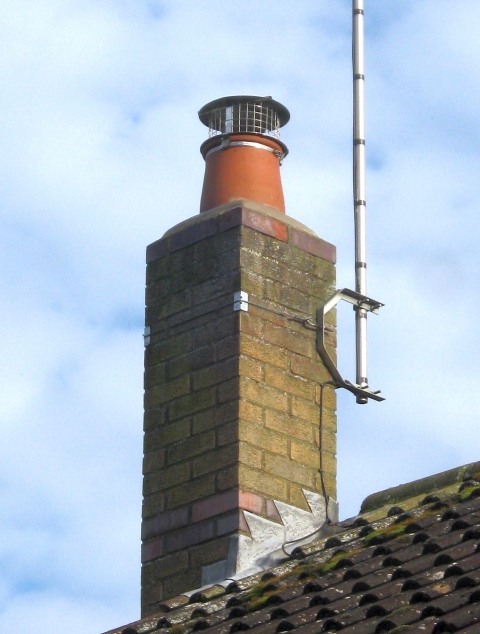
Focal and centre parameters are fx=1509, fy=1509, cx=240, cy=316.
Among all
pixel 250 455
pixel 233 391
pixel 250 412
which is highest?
pixel 233 391

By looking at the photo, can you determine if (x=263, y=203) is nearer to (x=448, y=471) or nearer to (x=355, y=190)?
(x=355, y=190)

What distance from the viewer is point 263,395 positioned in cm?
845

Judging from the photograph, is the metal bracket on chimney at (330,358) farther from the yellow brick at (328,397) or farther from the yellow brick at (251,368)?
the yellow brick at (251,368)

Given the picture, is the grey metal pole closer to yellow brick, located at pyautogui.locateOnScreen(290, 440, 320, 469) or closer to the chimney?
the chimney

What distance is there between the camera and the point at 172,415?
873 cm

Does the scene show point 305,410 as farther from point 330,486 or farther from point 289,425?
point 330,486

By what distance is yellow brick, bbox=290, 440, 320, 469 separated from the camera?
28.0 ft

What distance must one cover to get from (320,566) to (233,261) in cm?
225

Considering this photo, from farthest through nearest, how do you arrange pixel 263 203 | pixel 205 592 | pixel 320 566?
1. pixel 263 203
2. pixel 205 592
3. pixel 320 566

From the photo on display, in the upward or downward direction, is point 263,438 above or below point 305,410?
below

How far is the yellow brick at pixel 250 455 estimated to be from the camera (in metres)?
8.16

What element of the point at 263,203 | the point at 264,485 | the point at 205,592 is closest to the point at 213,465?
→ the point at 264,485

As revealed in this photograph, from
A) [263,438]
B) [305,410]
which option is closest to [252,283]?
[305,410]

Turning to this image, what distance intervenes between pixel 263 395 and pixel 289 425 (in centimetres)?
26
